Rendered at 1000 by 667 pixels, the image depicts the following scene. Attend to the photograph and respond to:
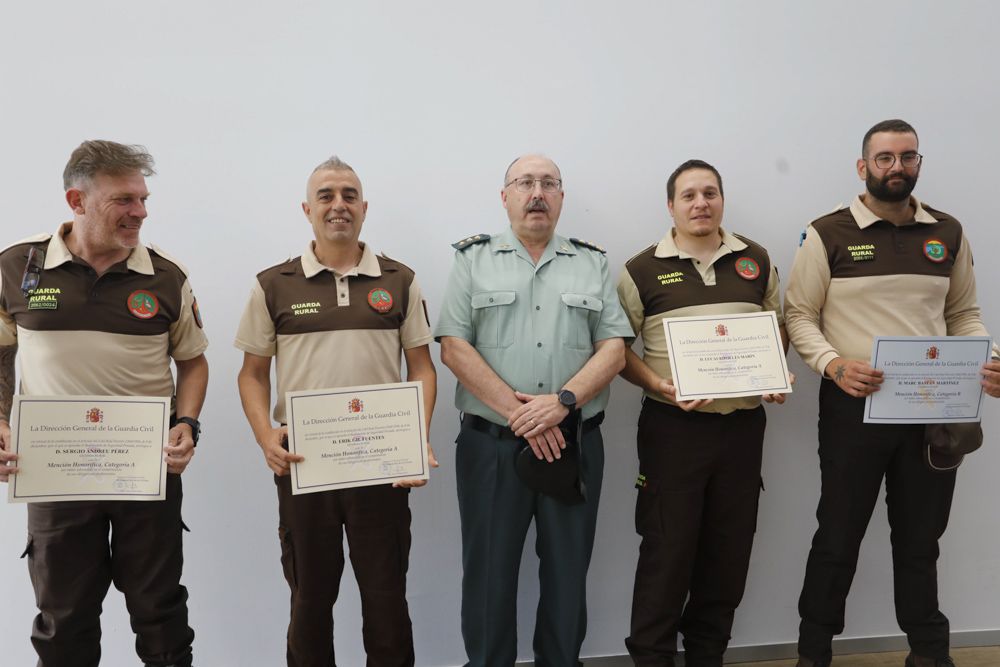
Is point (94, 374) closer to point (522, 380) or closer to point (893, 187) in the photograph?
point (522, 380)

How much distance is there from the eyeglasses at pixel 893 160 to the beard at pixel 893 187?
0.13 ft

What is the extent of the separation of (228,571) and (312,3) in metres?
2.23

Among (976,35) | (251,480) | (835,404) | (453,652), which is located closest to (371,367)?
(251,480)

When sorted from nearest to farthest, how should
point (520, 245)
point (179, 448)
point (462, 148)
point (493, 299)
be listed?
1. point (179, 448)
2. point (493, 299)
3. point (520, 245)
4. point (462, 148)

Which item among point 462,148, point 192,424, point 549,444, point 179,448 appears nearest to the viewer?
point 179,448

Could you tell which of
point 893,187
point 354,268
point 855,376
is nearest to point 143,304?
point 354,268

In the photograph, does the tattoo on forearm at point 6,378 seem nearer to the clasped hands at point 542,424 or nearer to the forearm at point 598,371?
the clasped hands at point 542,424

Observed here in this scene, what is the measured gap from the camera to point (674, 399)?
239 centimetres

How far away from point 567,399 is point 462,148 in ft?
3.74

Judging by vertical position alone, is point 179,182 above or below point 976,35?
below

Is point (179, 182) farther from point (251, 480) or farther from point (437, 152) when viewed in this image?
point (251, 480)

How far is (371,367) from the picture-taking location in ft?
7.27

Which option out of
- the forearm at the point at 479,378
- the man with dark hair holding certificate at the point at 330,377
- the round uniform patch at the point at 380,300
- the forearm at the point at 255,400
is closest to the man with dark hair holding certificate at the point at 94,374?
the forearm at the point at 255,400

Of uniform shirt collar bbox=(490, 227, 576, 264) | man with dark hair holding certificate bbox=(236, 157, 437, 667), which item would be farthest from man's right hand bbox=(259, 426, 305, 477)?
uniform shirt collar bbox=(490, 227, 576, 264)
